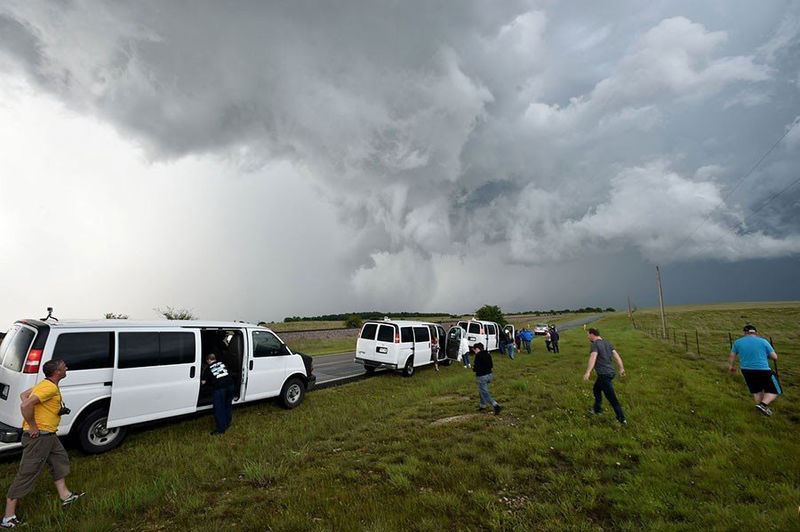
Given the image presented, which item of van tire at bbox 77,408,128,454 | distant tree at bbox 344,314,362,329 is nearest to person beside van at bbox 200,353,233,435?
van tire at bbox 77,408,128,454

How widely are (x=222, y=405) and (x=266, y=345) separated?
182cm

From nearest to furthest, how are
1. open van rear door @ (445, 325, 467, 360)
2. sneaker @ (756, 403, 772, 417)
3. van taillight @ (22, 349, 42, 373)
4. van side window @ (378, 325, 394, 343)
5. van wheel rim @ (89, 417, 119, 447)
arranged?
van taillight @ (22, 349, 42, 373), van wheel rim @ (89, 417, 119, 447), sneaker @ (756, 403, 772, 417), van side window @ (378, 325, 394, 343), open van rear door @ (445, 325, 467, 360)

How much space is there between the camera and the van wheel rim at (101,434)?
6.25 meters

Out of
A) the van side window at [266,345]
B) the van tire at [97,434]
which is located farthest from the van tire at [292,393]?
the van tire at [97,434]

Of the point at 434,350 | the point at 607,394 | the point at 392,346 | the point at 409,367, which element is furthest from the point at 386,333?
the point at 607,394

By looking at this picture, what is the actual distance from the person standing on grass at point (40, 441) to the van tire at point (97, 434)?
Answer: 1.66 meters

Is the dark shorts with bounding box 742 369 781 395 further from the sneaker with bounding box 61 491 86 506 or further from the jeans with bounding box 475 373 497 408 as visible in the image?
the sneaker with bounding box 61 491 86 506

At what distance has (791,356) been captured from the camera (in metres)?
19.0

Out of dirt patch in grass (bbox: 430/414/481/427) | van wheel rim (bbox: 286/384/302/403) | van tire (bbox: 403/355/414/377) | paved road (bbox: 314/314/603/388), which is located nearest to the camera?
dirt patch in grass (bbox: 430/414/481/427)

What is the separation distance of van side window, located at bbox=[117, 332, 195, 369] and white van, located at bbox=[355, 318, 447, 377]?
279 inches

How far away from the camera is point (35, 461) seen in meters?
4.39

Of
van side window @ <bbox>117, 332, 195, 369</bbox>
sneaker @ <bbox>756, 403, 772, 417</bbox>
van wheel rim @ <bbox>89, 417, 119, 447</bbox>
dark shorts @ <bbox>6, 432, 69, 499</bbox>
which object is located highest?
van side window @ <bbox>117, 332, 195, 369</bbox>

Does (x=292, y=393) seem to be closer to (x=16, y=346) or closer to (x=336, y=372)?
(x=16, y=346)

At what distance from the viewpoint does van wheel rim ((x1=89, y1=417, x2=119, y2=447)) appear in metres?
6.25
